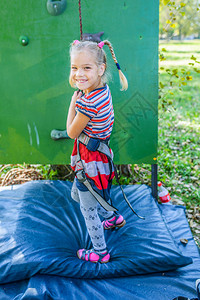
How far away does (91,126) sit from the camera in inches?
71.1

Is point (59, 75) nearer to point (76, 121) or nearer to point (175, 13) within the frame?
point (76, 121)

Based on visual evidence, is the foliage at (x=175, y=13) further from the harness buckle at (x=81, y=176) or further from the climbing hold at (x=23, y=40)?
the harness buckle at (x=81, y=176)

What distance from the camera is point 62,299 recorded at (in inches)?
71.1

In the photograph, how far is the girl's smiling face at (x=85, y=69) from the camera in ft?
5.48

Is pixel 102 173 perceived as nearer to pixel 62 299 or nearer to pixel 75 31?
pixel 62 299

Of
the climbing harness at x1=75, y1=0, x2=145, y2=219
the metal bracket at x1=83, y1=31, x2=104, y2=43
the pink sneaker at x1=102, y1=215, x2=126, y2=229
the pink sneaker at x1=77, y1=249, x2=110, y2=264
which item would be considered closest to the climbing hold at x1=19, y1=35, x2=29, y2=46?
the metal bracket at x1=83, y1=31, x2=104, y2=43

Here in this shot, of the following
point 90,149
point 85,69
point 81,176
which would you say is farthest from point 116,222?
point 85,69

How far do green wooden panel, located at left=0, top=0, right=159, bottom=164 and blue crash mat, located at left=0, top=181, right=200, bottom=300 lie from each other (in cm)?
54

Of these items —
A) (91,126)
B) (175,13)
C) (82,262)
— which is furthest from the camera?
(175,13)

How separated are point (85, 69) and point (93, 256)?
4.07 feet

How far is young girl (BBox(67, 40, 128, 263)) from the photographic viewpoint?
5.56 ft

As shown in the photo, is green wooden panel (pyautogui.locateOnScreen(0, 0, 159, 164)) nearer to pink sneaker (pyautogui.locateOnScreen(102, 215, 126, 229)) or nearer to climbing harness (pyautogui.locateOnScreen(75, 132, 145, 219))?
pink sneaker (pyautogui.locateOnScreen(102, 215, 126, 229))

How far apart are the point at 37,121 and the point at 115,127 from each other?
2.27ft

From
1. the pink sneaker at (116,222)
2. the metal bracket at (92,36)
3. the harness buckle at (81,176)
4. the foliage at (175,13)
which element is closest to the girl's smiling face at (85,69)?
the harness buckle at (81,176)
